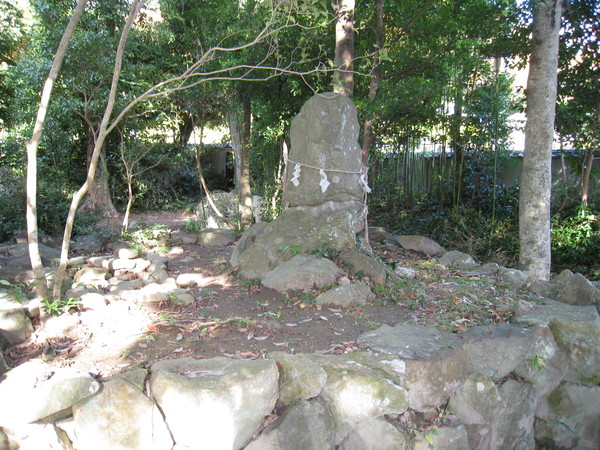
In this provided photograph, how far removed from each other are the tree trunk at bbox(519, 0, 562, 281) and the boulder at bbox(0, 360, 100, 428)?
4.90 m

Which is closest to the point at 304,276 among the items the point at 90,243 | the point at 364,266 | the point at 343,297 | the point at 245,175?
the point at 343,297

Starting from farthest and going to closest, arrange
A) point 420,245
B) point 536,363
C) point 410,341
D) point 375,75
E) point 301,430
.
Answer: point 420,245, point 375,75, point 536,363, point 410,341, point 301,430

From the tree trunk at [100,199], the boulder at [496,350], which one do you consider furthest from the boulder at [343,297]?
the tree trunk at [100,199]

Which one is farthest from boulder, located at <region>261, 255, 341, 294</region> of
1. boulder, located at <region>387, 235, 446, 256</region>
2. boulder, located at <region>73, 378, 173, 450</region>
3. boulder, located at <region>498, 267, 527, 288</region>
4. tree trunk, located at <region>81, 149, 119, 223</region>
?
tree trunk, located at <region>81, 149, 119, 223</region>

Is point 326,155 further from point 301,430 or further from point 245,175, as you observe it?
point 245,175

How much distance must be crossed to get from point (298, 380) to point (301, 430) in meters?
0.28

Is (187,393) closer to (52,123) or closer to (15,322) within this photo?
(15,322)

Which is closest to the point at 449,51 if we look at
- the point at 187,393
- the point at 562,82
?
the point at 562,82

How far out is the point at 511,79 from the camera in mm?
10328

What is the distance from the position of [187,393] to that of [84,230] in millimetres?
5588

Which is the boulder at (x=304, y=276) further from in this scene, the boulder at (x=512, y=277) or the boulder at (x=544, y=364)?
the boulder at (x=512, y=277)

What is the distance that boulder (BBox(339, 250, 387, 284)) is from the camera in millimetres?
4477

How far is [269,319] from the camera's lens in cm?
375

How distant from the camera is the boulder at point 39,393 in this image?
2414 millimetres
